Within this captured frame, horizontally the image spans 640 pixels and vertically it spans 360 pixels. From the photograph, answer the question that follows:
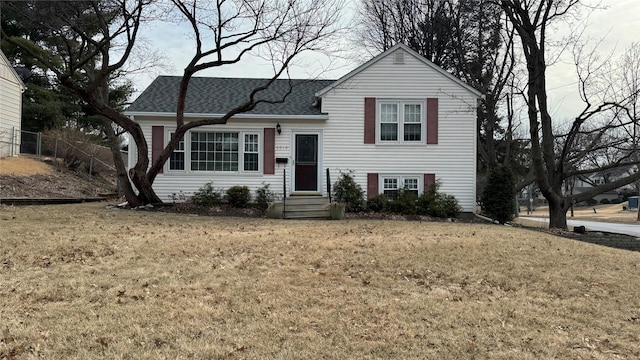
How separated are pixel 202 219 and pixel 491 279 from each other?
8217 millimetres

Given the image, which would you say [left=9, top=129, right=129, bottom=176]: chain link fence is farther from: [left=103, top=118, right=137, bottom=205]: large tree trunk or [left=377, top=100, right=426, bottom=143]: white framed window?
[left=377, top=100, right=426, bottom=143]: white framed window

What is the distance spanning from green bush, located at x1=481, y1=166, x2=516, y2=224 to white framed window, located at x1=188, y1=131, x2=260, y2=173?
7.99 meters

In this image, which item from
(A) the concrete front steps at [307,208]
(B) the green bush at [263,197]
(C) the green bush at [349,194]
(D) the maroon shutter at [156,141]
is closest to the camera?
(A) the concrete front steps at [307,208]

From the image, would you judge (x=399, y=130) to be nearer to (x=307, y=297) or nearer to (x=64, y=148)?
(x=307, y=297)

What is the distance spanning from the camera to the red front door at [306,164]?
53.0ft

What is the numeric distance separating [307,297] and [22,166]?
18.6 meters

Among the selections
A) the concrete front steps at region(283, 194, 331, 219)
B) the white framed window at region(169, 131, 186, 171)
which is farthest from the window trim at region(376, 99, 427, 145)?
the white framed window at region(169, 131, 186, 171)

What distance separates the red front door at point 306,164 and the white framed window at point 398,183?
2.49 metres

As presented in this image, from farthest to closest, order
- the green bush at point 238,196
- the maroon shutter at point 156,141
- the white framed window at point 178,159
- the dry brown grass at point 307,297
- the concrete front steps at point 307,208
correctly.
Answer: the white framed window at point 178,159 → the maroon shutter at point 156,141 → the green bush at point 238,196 → the concrete front steps at point 307,208 → the dry brown grass at point 307,297

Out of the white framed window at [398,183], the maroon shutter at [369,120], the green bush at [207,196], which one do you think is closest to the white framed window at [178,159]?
the green bush at [207,196]

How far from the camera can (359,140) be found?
16094mm

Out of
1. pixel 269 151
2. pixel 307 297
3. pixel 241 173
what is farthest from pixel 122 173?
pixel 307 297

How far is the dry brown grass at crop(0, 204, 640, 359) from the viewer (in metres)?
3.78

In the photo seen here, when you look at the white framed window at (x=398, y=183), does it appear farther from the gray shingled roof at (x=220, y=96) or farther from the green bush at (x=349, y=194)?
the gray shingled roof at (x=220, y=96)
